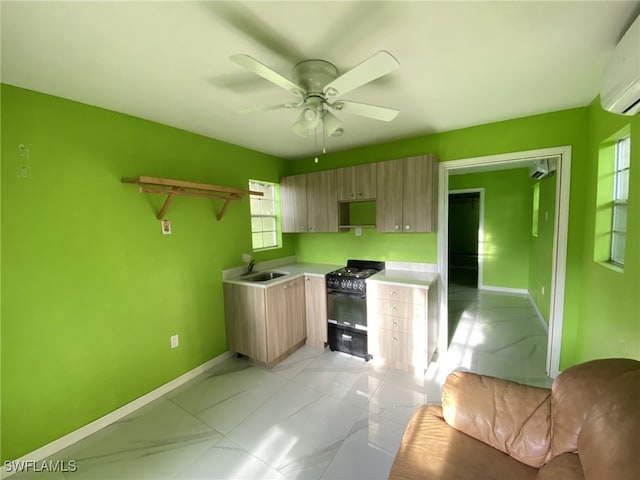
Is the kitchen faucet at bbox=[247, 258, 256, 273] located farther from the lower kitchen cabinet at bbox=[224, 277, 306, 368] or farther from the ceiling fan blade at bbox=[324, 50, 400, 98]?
the ceiling fan blade at bbox=[324, 50, 400, 98]

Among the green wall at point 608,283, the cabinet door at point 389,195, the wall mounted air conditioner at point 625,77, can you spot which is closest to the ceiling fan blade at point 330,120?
the cabinet door at point 389,195

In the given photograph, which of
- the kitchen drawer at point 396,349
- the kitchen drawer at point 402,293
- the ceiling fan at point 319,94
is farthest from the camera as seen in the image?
the kitchen drawer at point 396,349

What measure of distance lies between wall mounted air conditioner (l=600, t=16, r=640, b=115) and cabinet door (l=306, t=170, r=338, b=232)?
2245mm

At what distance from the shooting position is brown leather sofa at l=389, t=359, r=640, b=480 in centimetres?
86

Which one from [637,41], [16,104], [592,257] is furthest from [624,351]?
[16,104]

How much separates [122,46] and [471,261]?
27.4ft

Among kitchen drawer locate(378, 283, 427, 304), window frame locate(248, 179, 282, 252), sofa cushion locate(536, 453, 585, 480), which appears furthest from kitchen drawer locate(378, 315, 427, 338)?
window frame locate(248, 179, 282, 252)

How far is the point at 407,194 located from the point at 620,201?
1534 mm

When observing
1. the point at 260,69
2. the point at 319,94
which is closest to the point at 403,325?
the point at 319,94

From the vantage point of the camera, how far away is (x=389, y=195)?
111 inches

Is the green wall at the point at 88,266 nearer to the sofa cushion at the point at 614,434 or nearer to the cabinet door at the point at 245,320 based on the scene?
the cabinet door at the point at 245,320

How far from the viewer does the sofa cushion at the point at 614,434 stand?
0.77 metres

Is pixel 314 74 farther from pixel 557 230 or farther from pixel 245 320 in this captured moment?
pixel 557 230

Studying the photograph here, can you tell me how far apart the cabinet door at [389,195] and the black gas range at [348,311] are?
633 millimetres
